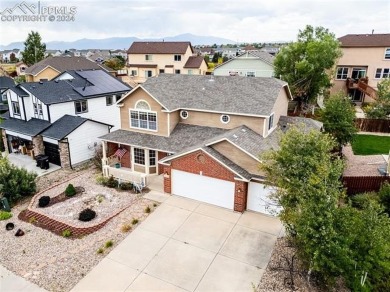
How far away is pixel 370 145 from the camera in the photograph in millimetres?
28266

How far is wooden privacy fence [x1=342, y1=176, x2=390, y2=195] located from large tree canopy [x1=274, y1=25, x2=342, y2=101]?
61.5 feet

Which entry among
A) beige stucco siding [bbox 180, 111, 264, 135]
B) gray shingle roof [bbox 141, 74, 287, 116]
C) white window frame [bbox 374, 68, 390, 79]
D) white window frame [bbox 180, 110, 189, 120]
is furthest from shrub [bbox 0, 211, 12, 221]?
white window frame [bbox 374, 68, 390, 79]

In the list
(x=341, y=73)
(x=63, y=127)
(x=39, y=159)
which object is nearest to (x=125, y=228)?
(x=39, y=159)

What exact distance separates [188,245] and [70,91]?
21567 mm

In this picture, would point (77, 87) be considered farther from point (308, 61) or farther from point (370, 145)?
point (370, 145)

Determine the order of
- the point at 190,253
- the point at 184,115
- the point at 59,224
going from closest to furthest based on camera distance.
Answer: the point at 190,253
the point at 59,224
the point at 184,115

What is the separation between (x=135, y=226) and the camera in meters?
16.5

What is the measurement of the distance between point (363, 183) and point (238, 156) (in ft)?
28.1

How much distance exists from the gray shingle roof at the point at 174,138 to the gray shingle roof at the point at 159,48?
39708 millimetres

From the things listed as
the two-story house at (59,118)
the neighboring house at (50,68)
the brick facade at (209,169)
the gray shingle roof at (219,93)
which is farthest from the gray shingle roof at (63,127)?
the neighboring house at (50,68)

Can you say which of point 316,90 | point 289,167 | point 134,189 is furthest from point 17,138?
point 316,90

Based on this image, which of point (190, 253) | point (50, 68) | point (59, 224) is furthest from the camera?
point (50, 68)

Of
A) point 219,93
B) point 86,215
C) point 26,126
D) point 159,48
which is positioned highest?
point 159,48

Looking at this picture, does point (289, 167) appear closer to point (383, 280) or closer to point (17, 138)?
point (383, 280)
